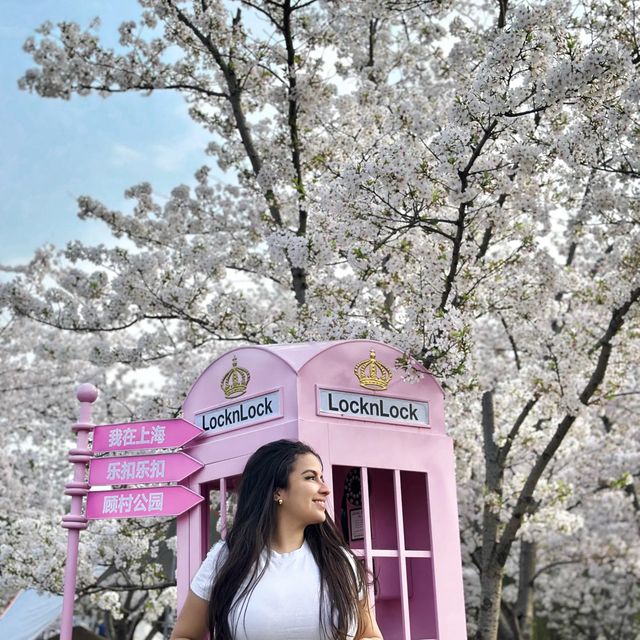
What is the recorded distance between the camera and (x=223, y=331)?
900 cm

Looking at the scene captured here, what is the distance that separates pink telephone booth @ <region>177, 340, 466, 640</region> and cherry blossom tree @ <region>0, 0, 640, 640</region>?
0.33 meters

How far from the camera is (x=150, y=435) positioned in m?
4.76

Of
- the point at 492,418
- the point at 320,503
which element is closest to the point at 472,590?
the point at 492,418

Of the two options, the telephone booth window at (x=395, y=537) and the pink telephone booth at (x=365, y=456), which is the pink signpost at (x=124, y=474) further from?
the telephone booth window at (x=395, y=537)

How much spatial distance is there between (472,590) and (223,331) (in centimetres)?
1300

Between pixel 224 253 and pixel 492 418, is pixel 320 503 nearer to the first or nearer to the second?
pixel 224 253

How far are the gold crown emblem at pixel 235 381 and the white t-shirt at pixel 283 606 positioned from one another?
1.63 metres

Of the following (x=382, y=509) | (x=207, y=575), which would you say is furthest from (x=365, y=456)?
(x=207, y=575)

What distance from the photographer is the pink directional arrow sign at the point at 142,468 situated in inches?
184

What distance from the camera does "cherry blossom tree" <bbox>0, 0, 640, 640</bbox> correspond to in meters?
5.77

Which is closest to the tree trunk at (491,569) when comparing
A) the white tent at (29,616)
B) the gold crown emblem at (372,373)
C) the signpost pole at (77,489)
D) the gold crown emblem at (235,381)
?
the gold crown emblem at (372,373)

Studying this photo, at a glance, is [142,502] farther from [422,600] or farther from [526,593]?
[526,593]

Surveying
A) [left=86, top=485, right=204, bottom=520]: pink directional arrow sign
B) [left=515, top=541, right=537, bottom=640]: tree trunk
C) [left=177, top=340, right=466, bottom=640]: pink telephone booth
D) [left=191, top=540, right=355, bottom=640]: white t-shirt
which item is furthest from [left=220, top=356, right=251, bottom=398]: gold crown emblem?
[left=515, top=541, right=537, bottom=640]: tree trunk

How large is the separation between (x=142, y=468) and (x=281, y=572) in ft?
6.29
